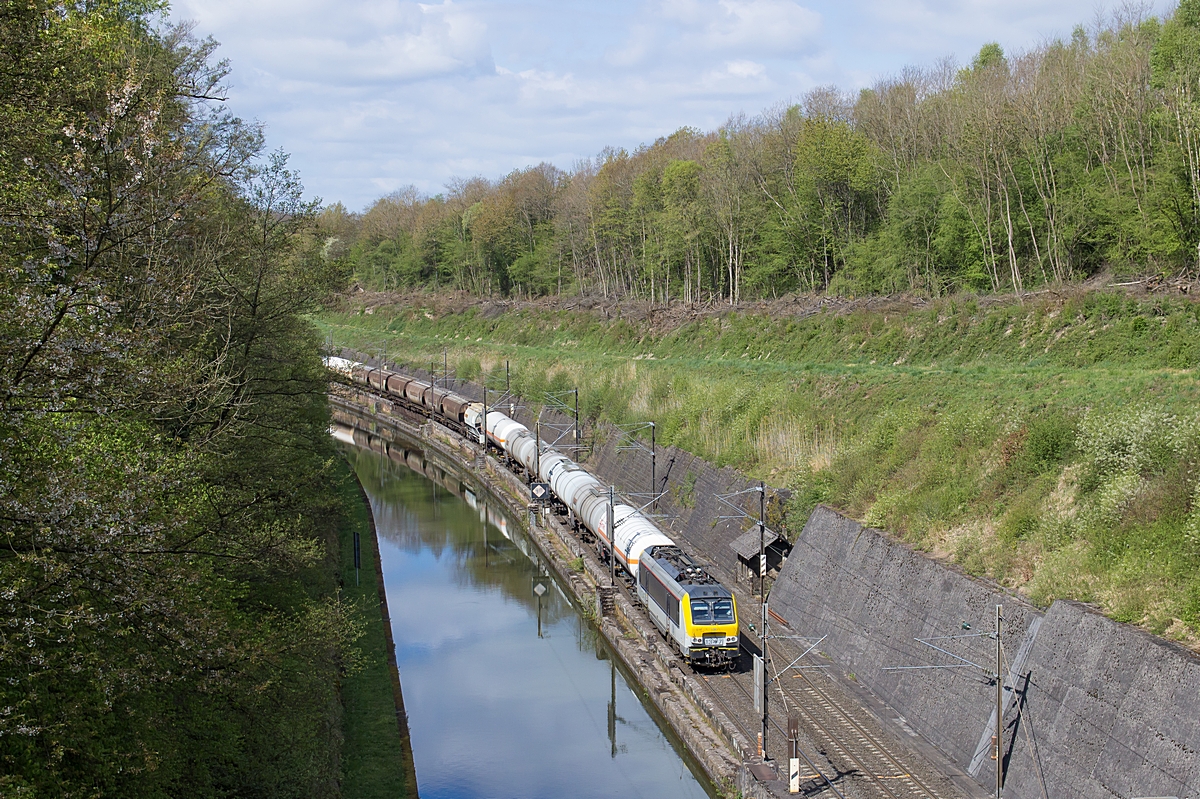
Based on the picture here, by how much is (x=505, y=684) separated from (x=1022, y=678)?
1430 centimetres

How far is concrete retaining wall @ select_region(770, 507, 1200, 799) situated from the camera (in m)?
13.6

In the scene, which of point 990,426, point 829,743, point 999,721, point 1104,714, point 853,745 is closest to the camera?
point 1104,714

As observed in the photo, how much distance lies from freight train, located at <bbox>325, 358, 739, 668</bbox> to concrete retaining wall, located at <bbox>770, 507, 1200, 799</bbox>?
2953 mm

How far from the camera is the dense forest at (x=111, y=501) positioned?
8055 millimetres

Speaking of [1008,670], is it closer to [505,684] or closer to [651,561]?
[651,561]

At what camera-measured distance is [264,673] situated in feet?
46.3

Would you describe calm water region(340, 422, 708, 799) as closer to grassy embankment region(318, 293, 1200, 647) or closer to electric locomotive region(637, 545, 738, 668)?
electric locomotive region(637, 545, 738, 668)

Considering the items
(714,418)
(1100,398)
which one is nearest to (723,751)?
(1100,398)

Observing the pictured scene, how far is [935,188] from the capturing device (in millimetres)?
45969

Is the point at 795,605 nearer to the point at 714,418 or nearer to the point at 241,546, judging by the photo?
the point at 714,418

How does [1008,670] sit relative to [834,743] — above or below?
above

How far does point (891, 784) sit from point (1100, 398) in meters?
11.1

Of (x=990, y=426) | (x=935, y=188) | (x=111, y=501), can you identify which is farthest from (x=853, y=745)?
(x=935, y=188)

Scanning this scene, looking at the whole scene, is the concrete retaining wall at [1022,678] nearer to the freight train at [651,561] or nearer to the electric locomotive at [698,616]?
the electric locomotive at [698,616]
